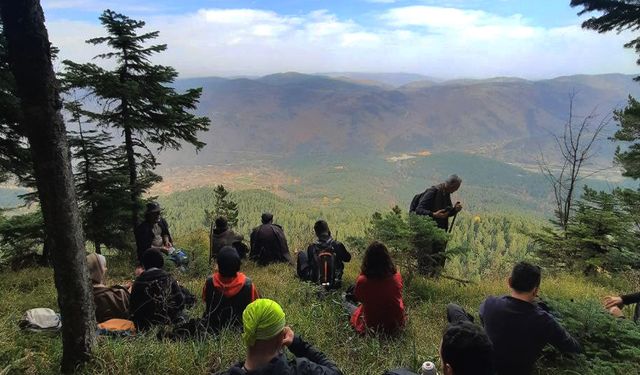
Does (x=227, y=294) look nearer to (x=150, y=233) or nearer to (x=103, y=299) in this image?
(x=103, y=299)

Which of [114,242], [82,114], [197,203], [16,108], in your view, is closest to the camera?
[16,108]

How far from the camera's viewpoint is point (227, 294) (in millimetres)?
4707

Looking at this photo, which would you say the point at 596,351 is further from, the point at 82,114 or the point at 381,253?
the point at 82,114

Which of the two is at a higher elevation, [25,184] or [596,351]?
[25,184]

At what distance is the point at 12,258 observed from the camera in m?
8.99

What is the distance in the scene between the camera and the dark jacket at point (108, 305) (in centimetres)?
505

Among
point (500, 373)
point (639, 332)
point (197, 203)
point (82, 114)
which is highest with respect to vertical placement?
point (82, 114)

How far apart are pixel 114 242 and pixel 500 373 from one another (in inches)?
387

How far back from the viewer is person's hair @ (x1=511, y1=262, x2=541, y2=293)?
3.68 metres

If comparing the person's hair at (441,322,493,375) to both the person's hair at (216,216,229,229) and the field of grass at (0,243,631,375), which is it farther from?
the person's hair at (216,216,229,229)

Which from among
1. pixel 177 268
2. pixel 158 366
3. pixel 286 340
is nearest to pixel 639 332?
pixel 286 340

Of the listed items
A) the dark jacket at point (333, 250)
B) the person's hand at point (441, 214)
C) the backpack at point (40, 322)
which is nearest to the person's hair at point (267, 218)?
the dark jacket at point (333, 250)

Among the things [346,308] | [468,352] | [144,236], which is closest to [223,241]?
[144,236]

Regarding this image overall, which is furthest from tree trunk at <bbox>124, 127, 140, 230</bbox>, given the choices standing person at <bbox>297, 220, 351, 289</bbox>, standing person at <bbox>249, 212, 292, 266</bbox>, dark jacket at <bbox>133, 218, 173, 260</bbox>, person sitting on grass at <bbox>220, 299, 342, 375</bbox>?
person sitting on grass at <bbox>220, 299, 342, 375</bbox>
